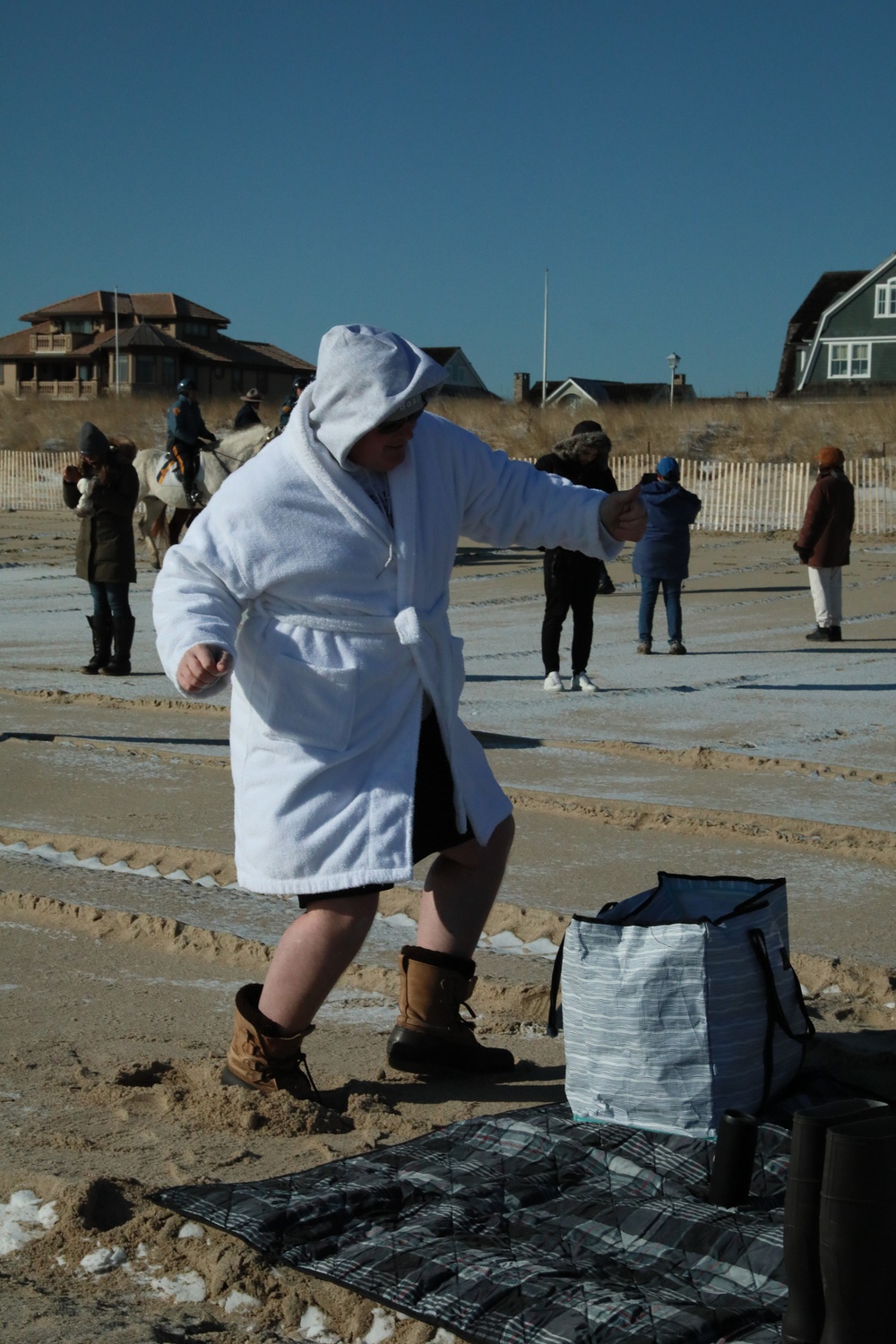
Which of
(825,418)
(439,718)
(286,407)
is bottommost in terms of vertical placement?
(439,718)

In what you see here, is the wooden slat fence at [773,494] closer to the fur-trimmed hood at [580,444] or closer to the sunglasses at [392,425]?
the fur-trimmed hood at [580,444]

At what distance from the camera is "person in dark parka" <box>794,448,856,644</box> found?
40.8ft

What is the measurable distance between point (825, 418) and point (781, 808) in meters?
30.9

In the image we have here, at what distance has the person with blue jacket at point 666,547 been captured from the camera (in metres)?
11.6

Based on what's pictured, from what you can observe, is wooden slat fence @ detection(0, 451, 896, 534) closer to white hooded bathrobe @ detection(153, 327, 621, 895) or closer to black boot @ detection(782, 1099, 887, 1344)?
white hooded bathrobe @ detection(153, 327, 621, 895)

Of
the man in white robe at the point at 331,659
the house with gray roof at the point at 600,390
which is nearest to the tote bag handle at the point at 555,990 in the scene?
the man in white robe at the point at 331,659

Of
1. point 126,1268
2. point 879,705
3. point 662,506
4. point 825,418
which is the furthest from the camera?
point 825,418

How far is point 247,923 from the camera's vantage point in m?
4.75

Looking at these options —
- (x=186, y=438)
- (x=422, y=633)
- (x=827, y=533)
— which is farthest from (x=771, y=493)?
(x=422, y=633)

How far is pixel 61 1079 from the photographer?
11.2ft

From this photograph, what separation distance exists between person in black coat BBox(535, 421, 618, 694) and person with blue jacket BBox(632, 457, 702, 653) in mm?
1663

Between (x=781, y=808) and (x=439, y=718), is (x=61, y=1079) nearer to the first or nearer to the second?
(x=439, y=718)

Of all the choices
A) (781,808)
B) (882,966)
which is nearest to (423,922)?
(882,966)

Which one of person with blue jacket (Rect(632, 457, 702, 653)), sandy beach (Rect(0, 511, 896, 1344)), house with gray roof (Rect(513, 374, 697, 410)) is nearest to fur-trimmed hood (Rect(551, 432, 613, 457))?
sandy beach (Rect(0, 511, 896, 1344))
